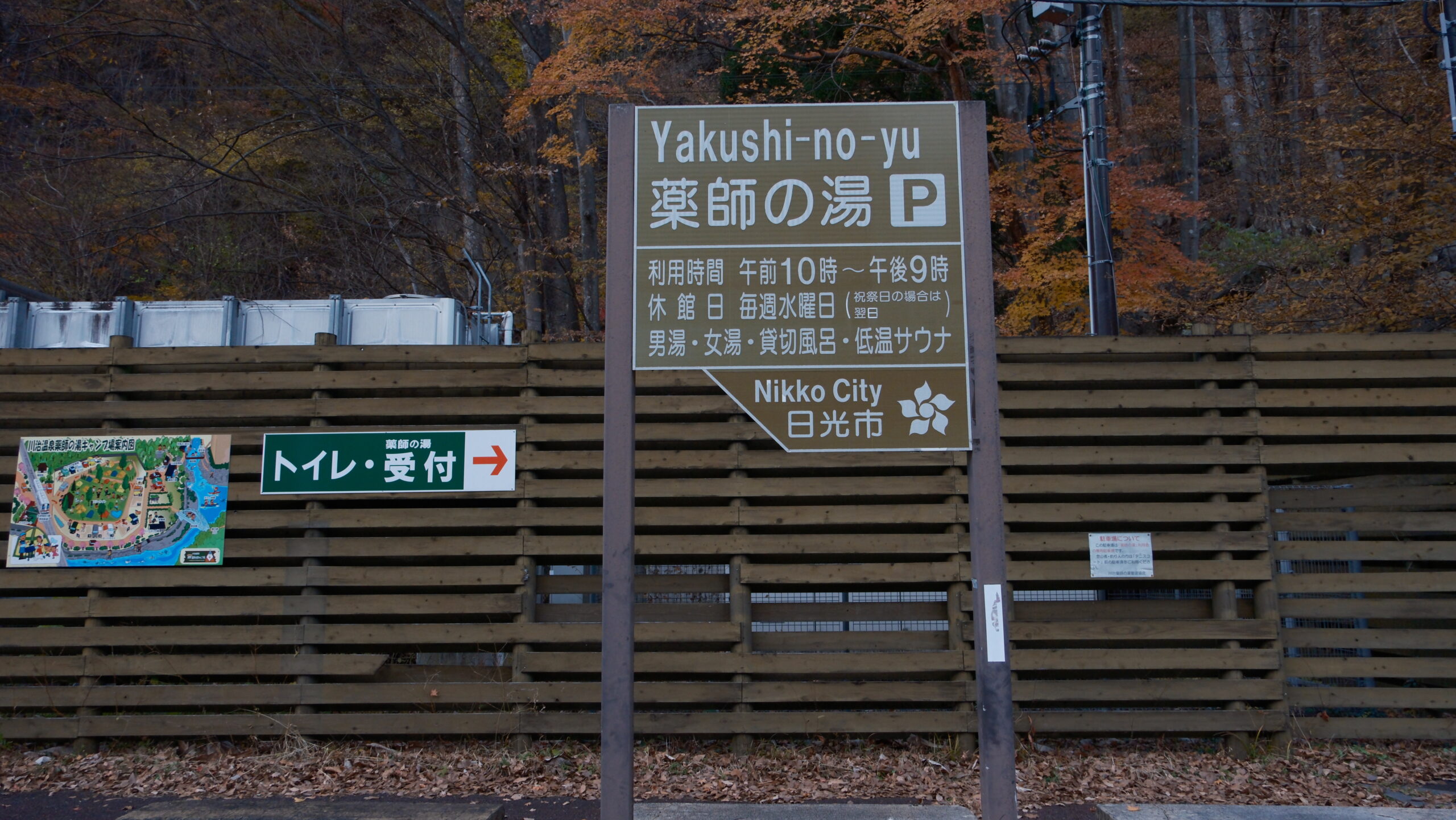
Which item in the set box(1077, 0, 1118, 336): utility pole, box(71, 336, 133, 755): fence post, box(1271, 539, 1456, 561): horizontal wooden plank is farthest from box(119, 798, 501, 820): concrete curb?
box(1077, 0, 1118, 336): utility pole

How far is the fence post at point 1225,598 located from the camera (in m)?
6.45

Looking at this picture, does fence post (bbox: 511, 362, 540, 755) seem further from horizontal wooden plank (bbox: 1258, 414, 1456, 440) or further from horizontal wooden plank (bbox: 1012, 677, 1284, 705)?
horizontal wooden plank (bbox: 1258, 414, 1456, 440)

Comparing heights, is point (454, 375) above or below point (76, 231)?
below

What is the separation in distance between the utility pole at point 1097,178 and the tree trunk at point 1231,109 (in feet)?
45.4

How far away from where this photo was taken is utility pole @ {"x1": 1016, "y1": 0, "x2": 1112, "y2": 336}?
873 cm

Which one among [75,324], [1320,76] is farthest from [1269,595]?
[1320,76]

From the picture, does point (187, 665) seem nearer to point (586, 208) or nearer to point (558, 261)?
point (558, 261)

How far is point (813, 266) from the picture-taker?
4.52 metres

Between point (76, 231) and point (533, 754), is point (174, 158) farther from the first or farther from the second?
point (533, 754)

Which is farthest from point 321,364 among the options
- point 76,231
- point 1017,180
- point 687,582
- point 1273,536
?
point 76,231

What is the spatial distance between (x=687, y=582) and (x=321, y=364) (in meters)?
3.20

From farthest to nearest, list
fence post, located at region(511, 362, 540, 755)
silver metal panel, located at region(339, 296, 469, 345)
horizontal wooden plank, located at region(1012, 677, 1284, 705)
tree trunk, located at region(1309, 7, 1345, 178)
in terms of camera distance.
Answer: tree trunk, located at region(1309, 7, 1345, 178) < silver metal panel, located at region(339, 296, 469, 345) < fence post, located at region(511, 362, 540, 755) < horizontal wooden plank, located at region(1012, 677, 1284, 705)

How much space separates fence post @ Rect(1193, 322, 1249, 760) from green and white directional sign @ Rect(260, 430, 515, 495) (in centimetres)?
513

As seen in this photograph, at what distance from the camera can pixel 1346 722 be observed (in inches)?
256
